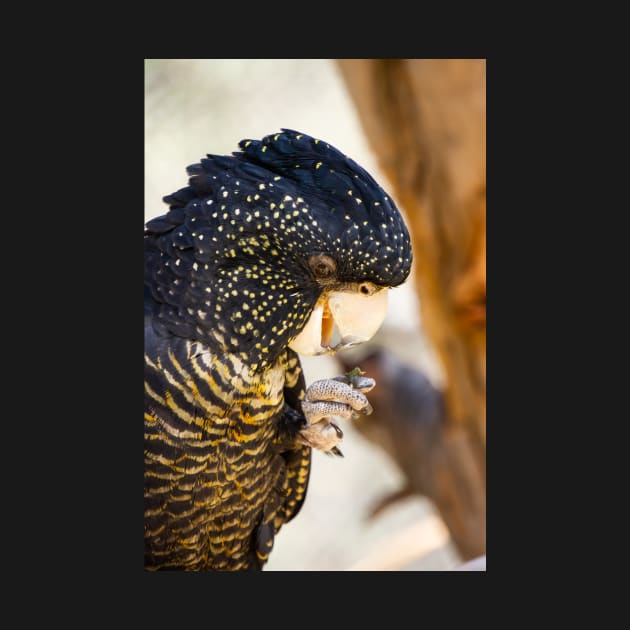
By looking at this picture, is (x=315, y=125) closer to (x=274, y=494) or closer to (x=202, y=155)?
(x=202, y=155)

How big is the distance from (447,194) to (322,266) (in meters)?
1.72

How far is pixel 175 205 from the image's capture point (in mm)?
2693

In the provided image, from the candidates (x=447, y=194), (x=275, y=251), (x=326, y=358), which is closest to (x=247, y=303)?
(x=275, y=251)

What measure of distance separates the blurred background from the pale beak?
2.32 feet

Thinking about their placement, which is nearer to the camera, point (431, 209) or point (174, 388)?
point (174, 388)

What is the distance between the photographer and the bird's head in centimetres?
249

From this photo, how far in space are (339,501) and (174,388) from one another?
2.89 metres

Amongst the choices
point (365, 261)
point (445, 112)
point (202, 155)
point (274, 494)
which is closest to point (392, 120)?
point (445, 112)

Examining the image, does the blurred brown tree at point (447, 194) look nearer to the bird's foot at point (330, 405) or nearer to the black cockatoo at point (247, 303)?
the black cockatoo at point (247, 303)

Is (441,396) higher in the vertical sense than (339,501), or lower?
higher

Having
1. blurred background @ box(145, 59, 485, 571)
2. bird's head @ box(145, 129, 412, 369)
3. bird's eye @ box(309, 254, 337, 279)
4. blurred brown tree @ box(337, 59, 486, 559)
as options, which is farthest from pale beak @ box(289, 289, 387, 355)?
blurred brown tree @ box(337, 59, 486, 559)

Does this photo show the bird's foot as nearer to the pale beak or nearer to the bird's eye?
the pale beak

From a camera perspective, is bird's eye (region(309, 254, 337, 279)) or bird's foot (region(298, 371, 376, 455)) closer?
bird's eye (region(309, 254, 337, 279))

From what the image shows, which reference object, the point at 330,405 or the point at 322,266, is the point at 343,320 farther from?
the point at 330,405
